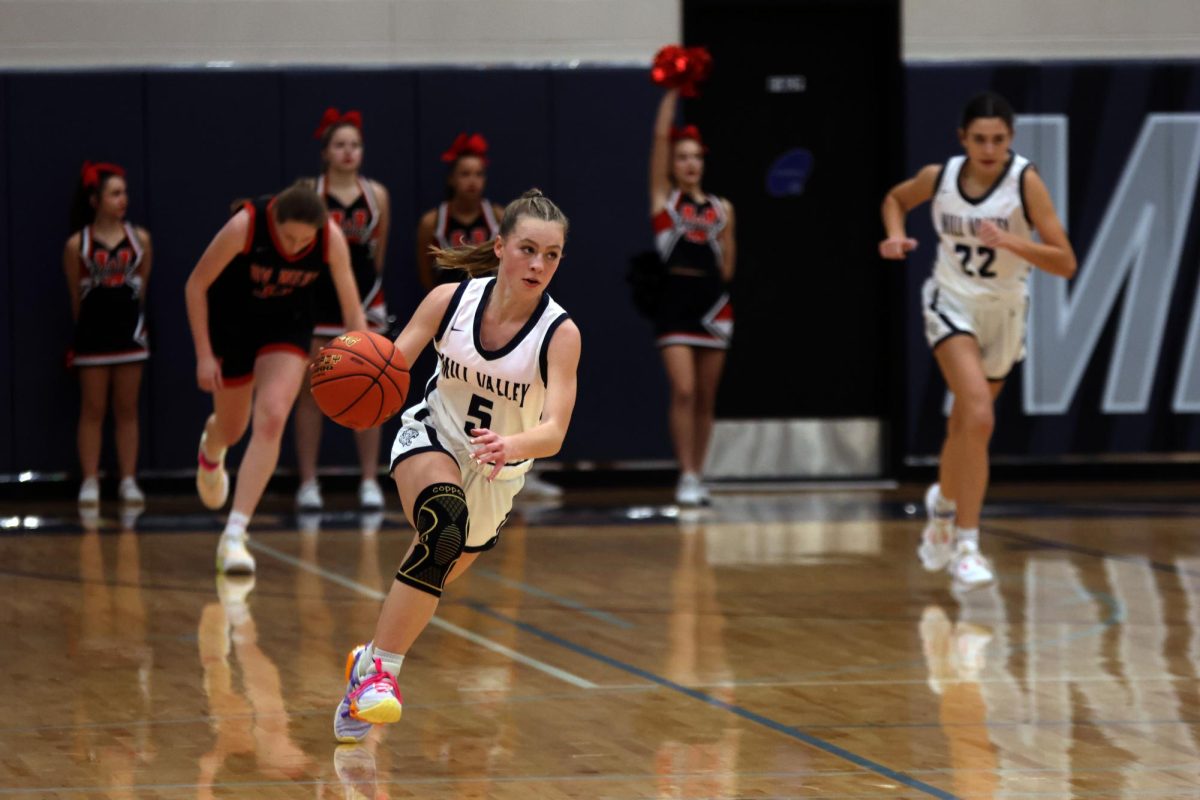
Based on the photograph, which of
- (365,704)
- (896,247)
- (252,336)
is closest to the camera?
(365,704)

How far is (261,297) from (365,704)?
3220mm

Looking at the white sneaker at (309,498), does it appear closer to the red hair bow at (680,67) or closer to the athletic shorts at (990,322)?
the red hair bow at (680,67)

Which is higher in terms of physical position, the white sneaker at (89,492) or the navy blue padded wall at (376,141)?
the navy blue padded wall at (376,141)

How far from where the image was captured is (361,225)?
33.9 ft

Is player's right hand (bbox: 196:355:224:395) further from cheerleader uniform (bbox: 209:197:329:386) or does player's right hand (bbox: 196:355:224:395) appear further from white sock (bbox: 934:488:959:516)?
white sock (bbox: 934:488:959:516)

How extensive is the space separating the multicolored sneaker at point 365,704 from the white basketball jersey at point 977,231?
3.58 meters

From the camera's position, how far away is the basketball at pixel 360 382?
Answer: 4.54 m

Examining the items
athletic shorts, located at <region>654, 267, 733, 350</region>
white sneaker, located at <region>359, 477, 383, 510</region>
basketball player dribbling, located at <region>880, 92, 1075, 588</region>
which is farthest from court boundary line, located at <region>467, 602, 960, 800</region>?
athletic shorts, located at <region>654, 267, 733, 350</region>

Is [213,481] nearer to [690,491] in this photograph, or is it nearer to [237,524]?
[237,524]

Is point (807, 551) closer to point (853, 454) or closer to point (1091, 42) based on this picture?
point (853, 454)

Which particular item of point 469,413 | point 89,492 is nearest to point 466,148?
point 89,492

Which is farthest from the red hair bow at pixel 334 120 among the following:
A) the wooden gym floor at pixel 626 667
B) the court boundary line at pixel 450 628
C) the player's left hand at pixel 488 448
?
the player's left hand at pixel 488 448

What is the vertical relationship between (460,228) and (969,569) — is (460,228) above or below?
above

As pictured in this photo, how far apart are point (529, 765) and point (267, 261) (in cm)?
349
